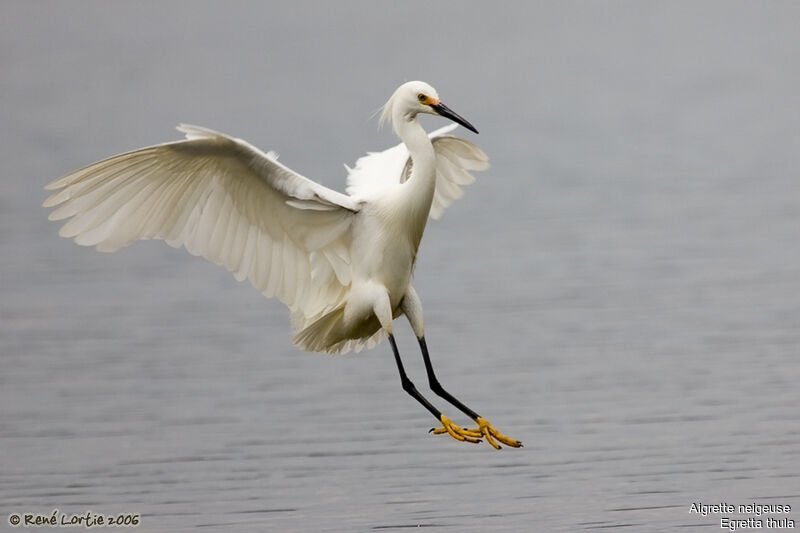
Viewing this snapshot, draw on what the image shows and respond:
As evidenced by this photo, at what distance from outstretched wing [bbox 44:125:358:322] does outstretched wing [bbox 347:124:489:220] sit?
17.4 inches

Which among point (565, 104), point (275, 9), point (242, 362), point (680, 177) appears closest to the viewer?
→ point (242, 362)

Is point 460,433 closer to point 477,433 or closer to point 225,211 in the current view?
point 477,433

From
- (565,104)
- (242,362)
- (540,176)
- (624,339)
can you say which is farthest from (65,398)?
(565,104)

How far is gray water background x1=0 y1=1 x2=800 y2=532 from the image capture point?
32.5 feet

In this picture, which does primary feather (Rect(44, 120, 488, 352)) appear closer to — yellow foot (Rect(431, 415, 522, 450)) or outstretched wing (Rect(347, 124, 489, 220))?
outstretched wing (Rect(347, 124, 489, 220))

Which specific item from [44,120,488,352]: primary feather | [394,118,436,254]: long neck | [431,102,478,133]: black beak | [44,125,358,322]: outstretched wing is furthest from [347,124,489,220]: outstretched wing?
[431,102,478,133]: black beak

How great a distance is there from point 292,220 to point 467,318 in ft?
13.7

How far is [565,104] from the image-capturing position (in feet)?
78.3

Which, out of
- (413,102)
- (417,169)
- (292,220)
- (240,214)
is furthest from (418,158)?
(240,214)

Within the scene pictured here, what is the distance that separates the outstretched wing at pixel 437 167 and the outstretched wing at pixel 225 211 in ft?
1.45

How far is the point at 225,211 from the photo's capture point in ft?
31.2

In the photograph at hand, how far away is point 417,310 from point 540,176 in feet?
32.2

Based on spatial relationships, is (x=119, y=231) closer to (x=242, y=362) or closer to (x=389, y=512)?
(x=389, y=512)

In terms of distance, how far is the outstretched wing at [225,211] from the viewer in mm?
9062
